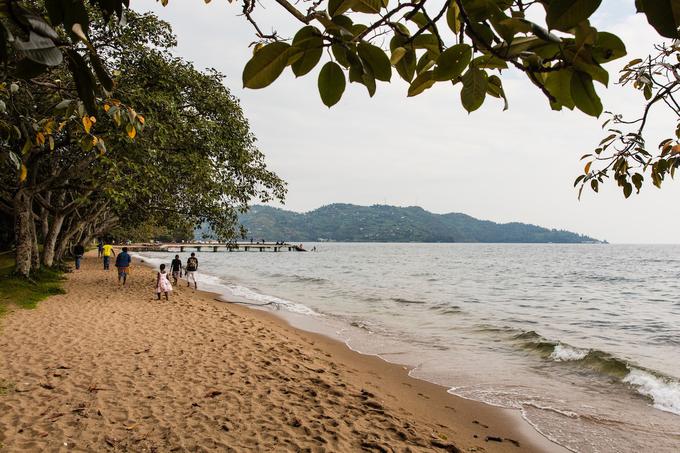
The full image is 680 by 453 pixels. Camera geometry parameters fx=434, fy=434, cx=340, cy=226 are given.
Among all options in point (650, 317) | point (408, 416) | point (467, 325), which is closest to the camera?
point (408, 416)

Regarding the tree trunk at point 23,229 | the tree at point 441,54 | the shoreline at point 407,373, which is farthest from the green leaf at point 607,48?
the tree trunk at point 23,229

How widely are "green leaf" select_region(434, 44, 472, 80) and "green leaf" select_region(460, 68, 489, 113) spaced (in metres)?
0.02

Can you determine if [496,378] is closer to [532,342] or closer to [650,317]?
[532,342]

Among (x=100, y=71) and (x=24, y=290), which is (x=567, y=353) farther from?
(x=24, y=290)

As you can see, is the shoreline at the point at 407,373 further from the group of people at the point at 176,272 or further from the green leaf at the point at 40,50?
the green leaf at the point at 40,50

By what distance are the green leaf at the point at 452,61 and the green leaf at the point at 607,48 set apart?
0.22 meters

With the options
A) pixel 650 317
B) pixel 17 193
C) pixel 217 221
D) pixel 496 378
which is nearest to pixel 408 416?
pixel 496 378

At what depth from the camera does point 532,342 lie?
1173cm

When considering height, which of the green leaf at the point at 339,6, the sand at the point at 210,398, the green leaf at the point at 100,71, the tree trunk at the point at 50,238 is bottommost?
the sand at the point at 210,398

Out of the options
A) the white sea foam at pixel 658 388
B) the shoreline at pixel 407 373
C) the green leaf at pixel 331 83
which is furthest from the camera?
the white sea foam at pixel 658 388

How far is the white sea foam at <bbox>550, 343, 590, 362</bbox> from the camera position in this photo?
1024 centimetres

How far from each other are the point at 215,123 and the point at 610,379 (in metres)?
11.7

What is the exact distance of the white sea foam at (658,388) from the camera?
24.0 ft

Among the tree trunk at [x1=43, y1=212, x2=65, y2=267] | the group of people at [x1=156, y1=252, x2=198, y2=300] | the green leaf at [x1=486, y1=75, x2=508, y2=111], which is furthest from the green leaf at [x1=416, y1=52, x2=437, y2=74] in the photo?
the tree trunk at [x1=43, y1=212, x2=65, y2=267]
